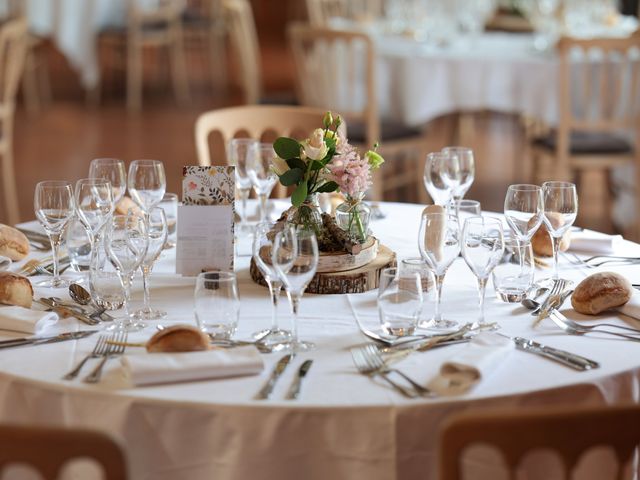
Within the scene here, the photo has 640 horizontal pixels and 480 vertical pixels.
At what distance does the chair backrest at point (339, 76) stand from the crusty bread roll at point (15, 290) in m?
2.90


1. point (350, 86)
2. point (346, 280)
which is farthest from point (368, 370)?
point (350, 86)

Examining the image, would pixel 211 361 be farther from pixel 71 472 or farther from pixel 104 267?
pixel 104 267

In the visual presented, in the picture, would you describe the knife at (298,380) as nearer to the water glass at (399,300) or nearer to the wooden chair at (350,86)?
the water glass at (399,300)

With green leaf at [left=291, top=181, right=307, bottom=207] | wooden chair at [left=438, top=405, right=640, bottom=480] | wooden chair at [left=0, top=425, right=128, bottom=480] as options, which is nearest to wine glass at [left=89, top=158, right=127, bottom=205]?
green leaf at [left=291, top=181, right=307, bottom=207]

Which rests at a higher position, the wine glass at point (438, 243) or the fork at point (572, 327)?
the wine glass at point (438, 243)

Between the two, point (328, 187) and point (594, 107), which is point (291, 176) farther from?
point (594, 107)

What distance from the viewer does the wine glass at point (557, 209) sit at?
2.04m

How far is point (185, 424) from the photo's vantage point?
145 cm

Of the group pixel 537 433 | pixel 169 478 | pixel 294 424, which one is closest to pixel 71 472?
pixel 169 478

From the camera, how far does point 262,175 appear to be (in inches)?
96.6

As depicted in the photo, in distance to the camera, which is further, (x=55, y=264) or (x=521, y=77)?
(x=521, y=77)

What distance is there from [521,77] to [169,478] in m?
3.65

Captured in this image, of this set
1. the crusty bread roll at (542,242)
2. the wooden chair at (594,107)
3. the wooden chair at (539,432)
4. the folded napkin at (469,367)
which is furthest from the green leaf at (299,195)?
the wooden chair at (594,107)

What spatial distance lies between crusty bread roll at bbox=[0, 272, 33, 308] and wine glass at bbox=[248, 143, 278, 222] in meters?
→ 0.71
